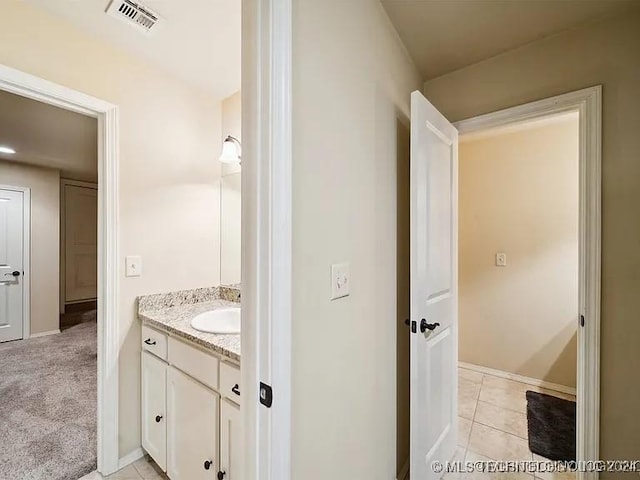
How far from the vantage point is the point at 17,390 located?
234cm

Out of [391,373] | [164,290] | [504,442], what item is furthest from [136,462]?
[504,442]

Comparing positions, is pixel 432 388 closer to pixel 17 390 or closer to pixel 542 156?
pixel 542 156

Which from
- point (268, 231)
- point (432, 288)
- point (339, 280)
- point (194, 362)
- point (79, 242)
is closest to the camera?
point (268, 231)

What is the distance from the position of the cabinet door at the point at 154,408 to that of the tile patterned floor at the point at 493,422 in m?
1.59

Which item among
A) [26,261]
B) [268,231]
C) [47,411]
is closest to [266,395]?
[268,231]

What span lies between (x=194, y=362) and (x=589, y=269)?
1964mm

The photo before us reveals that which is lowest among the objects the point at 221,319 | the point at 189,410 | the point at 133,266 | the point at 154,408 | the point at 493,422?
the point at 493,422

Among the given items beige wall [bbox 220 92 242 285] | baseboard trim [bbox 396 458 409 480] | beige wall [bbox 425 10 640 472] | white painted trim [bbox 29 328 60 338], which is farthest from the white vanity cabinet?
white painted trim [bbox 29 328 60 338]

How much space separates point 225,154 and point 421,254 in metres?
1.47

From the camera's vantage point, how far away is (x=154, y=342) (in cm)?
155

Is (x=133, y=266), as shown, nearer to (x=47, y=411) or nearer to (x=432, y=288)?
(x=47, y=411)

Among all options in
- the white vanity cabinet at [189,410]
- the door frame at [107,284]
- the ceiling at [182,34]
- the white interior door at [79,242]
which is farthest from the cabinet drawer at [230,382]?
the white interior door at [79,242]

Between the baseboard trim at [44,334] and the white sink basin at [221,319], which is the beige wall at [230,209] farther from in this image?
the baseboard trim at [44,334]

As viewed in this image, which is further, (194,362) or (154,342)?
(154,342)
